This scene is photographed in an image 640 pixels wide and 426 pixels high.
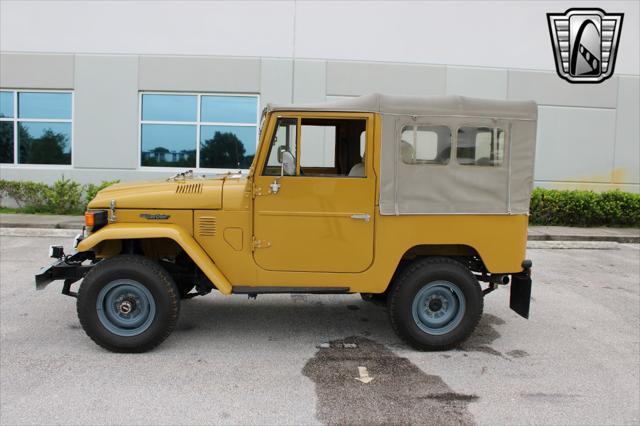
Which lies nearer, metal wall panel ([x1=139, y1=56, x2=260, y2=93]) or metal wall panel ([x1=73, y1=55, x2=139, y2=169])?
metal wall panel ([x1=139, y1=56, x2=260, y2=93])

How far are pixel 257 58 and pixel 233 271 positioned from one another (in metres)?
10.3

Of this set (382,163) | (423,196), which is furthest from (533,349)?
(382,163)

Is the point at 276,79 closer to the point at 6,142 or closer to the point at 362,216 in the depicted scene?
the point at 6,142

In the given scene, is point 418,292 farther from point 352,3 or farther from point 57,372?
point 352,3

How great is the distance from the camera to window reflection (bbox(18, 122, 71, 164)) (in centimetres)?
1451

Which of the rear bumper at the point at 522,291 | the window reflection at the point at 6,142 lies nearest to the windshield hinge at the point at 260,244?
the rear bumper at the point at 522,291

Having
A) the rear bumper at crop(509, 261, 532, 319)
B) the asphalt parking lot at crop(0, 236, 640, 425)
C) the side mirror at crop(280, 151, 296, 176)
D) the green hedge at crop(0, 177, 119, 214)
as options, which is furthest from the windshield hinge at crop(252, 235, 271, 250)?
the green hedge at crop(0, 177, 119, 214)

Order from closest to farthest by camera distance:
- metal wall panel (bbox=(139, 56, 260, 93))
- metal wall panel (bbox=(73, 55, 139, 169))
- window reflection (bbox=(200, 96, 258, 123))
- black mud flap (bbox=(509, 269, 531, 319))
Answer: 1. black mud flap (bbox=(509, 269, 531, 319))
2. metal wall panel (bbox=(139, 56, 260, 93))
3. metal wall panel (bbox=(73, 55, 139, 169))
4. window reflection (bbox=(200, 96, 258, 123))

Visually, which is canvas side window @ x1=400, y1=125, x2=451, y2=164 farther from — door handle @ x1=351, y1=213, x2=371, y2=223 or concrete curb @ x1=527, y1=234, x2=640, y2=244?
concrete curb @ x1=527, y1=234, x2=640, y2=244

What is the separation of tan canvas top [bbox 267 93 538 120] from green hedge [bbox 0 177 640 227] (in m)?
9.51

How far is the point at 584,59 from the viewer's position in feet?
49.0

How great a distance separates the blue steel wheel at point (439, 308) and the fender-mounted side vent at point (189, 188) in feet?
7.68

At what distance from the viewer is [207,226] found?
4773mm

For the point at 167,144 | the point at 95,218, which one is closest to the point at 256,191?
the point at 95,218
